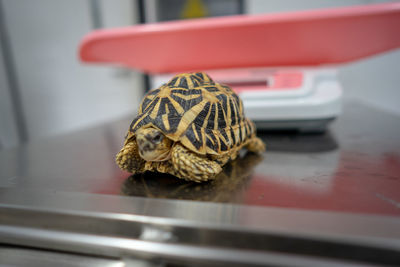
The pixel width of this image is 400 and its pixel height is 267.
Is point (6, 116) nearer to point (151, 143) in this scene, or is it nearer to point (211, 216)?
point (151, 143)

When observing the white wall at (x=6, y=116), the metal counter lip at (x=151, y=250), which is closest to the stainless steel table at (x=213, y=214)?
the metal counter lip at (x=151, y=250)

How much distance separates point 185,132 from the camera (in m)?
0.43

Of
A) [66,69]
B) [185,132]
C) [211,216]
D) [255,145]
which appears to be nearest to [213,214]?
[211,216]

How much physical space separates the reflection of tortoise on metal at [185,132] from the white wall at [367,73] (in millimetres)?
1527

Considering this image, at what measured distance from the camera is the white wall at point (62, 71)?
205 cm

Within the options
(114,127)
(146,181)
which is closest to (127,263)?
(146,181)

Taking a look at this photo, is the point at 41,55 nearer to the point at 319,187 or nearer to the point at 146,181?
the point at 146,181

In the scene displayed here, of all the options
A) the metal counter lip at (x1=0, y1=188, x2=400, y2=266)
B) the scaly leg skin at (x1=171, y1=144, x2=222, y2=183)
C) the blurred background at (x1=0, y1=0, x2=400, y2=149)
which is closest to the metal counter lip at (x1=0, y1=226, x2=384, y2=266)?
the metal counter lip at (x1=0, y1=188, x2=400, y2=266)

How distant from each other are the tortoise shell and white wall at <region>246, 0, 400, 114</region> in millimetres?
1515

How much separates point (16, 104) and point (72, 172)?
214 centimetres

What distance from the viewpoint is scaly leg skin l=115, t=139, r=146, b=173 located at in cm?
49

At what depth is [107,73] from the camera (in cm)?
215

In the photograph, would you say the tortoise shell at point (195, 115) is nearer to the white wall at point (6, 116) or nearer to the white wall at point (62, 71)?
the white wall at point (62, 71)

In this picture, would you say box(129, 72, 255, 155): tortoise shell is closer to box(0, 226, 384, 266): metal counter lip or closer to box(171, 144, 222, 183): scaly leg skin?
box(171, 144, 222, 183): scaly leg skin
